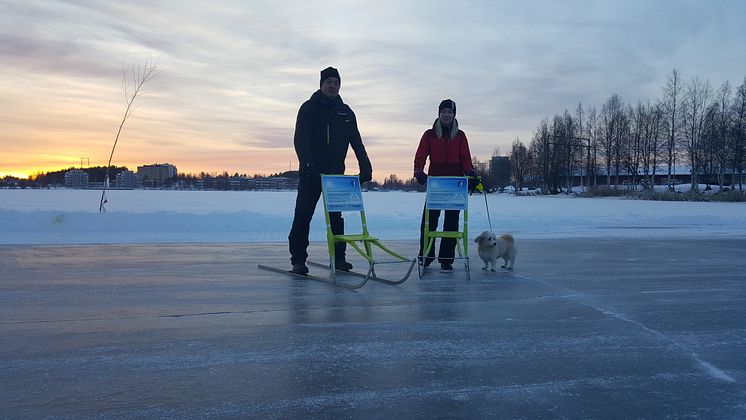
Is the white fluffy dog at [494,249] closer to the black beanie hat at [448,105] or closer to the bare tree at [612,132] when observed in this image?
the black beanie hat at [448,105]

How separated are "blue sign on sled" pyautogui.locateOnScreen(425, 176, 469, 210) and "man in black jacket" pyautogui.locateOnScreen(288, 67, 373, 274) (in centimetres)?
83

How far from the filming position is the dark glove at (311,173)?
668cm

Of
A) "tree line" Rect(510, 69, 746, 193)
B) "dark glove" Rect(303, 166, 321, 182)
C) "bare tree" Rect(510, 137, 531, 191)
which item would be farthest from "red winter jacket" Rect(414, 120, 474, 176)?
"bare tree" Rect(510, 137, 531, 191)

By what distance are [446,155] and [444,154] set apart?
0.03 m

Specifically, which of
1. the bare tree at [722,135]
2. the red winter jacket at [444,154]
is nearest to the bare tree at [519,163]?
the bare tree at [722,135]

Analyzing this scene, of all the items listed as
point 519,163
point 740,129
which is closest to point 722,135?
point 740,129

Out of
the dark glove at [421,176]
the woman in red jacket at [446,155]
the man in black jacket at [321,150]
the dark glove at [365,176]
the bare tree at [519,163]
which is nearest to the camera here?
the man in black jacket at [321,150]

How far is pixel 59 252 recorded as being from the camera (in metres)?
8.55

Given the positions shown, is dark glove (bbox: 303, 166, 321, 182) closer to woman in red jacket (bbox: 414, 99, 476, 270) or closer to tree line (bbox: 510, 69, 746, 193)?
woman in red jacket (bbox: 414, 99, 476, 270)

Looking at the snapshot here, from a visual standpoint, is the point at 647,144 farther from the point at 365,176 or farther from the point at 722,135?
the point at 365,176

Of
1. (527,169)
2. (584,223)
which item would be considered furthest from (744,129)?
(527,169)

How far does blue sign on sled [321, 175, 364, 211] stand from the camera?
21.7ft

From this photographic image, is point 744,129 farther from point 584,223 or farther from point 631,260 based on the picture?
point 631,260

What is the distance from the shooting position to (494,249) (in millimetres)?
7270
